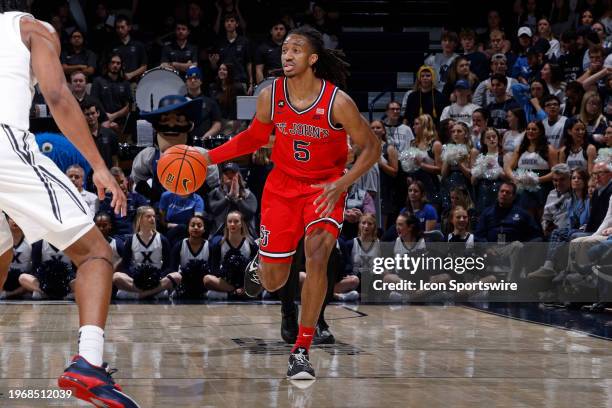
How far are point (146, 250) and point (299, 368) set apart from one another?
4993 mm

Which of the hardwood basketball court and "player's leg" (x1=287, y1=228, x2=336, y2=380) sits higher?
"player's leg" (x1=287, y1=228, x2=336, y2=380)

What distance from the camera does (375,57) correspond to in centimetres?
1465

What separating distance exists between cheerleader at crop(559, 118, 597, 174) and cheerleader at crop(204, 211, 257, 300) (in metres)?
3.30

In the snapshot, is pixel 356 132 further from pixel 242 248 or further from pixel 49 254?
pixel 49 254

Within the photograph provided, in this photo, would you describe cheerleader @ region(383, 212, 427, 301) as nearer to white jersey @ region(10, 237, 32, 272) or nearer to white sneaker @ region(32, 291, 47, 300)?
white sneaker @ region(32, 291, 47, 300)

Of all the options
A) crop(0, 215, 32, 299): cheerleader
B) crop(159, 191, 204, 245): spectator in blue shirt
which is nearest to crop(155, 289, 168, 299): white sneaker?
crop(159, 191, 204, 245): spectator in blue shirt

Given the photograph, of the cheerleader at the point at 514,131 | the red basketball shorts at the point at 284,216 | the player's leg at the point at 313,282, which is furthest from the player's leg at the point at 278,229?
the cheerleader at the point at 514,131

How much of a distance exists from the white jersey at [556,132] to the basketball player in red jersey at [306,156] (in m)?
5.45

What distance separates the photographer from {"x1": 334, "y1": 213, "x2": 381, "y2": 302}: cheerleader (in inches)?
376

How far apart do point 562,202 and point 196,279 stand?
3.61m

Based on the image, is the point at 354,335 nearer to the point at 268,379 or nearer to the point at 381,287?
the point at 268,379

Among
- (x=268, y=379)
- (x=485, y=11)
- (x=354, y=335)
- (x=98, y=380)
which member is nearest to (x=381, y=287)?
(x=354, y=335)

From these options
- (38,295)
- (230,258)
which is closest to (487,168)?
(230,258)

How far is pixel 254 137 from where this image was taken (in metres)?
5.45
